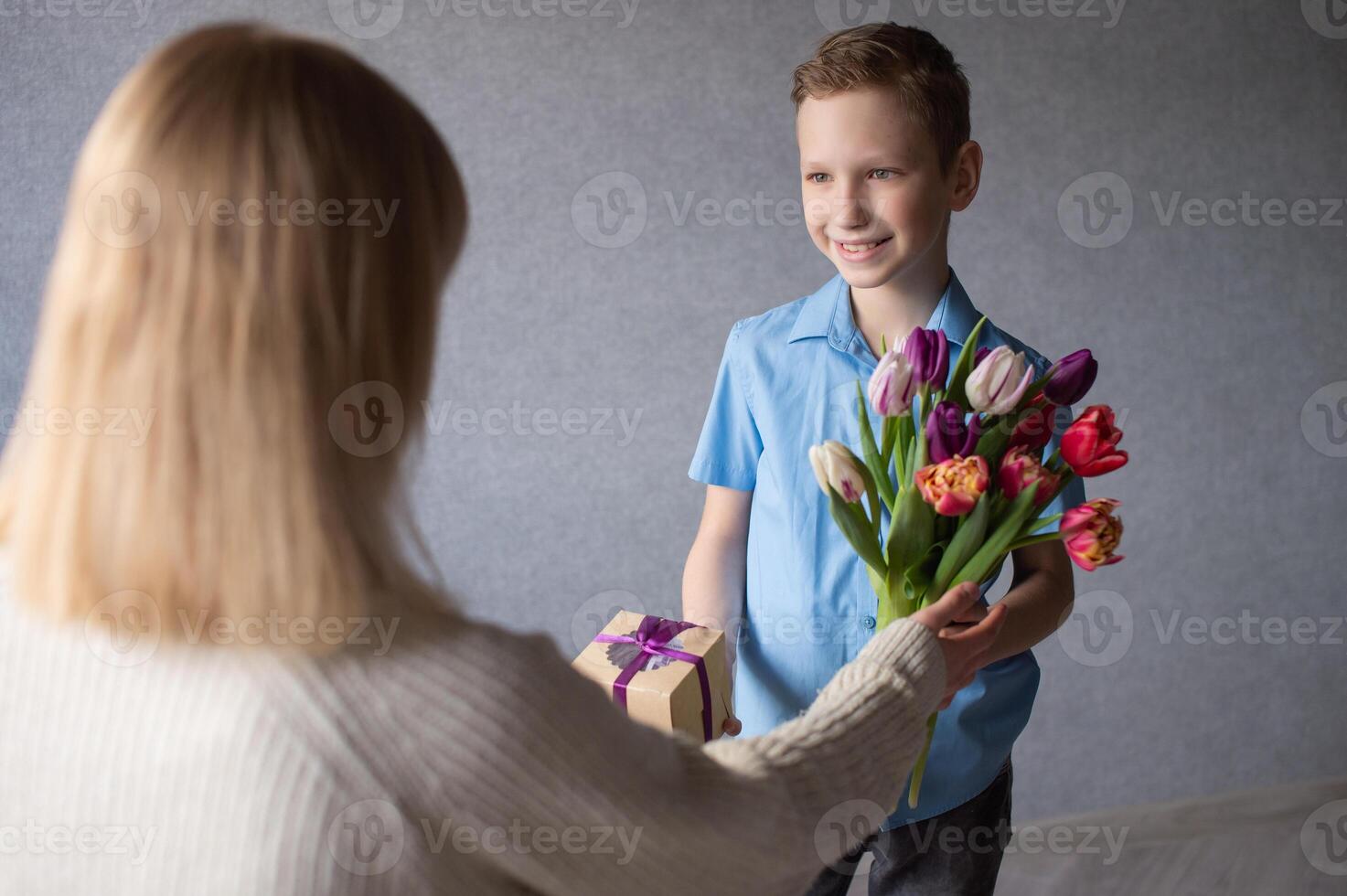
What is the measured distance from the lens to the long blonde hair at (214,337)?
522 millimetres

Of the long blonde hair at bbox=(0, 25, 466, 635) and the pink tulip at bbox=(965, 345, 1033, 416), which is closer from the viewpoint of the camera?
the long blonde hair at bbox=(0, 25, 466, 635)

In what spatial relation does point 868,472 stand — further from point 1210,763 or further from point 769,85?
point 1210,763

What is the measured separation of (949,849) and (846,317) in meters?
0.60

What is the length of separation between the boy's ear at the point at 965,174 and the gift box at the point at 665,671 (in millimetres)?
538

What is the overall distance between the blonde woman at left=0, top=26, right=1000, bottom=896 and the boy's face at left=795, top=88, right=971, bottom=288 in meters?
0.55

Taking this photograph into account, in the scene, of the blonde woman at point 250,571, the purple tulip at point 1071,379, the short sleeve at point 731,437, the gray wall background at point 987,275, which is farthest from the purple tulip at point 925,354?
the gray wall background at point 987,275

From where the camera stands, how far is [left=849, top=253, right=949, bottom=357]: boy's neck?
3.58ft

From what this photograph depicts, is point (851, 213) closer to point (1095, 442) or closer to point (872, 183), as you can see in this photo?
point (872, 183)

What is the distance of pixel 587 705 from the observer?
579 millimetres

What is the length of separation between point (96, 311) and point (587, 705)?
1.14 ft

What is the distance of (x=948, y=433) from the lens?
87 cm

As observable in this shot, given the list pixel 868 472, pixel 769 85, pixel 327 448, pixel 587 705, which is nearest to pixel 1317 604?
pixel 769 85

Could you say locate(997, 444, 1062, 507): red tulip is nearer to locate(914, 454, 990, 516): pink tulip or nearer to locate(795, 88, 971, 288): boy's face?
locate(914, 454, 990, 516): pink tulip

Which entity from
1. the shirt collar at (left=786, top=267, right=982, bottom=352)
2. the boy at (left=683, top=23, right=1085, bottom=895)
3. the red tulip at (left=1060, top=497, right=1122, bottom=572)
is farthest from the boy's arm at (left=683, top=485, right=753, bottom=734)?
the red tulip at (left=1060, top=497, right=1122, bottom=572)
